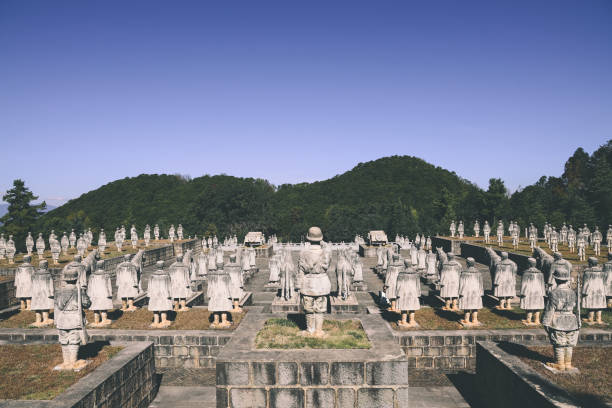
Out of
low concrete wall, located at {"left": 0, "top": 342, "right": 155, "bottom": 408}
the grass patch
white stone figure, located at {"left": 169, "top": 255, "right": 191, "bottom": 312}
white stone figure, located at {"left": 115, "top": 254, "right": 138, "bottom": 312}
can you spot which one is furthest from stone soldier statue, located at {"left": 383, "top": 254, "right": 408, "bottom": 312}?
white stone figure, located at {"left": 115, "top": 254, "right": 138, "bottom": 312}

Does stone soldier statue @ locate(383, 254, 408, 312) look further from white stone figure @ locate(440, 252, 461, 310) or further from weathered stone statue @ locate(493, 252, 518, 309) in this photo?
weathered stone statue @ locate(493, 252, 518, 309)

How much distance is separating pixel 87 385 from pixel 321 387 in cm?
394

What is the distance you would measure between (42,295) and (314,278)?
29.2 feet

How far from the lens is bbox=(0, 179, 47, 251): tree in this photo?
33.8 metres

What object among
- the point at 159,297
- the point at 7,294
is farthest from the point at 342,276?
the point at 7,294

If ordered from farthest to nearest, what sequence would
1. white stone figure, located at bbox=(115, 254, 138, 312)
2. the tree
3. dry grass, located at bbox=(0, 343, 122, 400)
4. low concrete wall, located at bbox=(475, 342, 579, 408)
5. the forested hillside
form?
the forested hillside < the tree < white stone figure, located at bbox=(115, 254, 138, 312) < dry grass, located at bbox=(0, 343, 122, 400) < low concrete wall, located at bbox=(475, 342, 579, 408)

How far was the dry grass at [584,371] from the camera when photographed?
572cm

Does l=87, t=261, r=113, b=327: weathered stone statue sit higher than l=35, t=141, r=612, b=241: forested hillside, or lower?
lower

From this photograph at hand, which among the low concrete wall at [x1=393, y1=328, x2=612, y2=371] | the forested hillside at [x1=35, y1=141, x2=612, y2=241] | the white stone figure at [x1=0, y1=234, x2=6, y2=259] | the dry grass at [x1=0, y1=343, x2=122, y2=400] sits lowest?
the low concrete wall at [x1=393, y1=328, x2=612, y2=371]

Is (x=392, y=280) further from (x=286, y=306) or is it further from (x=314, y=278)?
(x=314, y=278)

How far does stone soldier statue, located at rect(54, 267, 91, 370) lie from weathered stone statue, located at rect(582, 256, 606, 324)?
12775 millimetres

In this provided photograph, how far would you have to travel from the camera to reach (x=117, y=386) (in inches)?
262

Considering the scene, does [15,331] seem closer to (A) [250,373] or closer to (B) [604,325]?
(A) [250,373]

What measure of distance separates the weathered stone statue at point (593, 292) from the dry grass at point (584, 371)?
2967mm
